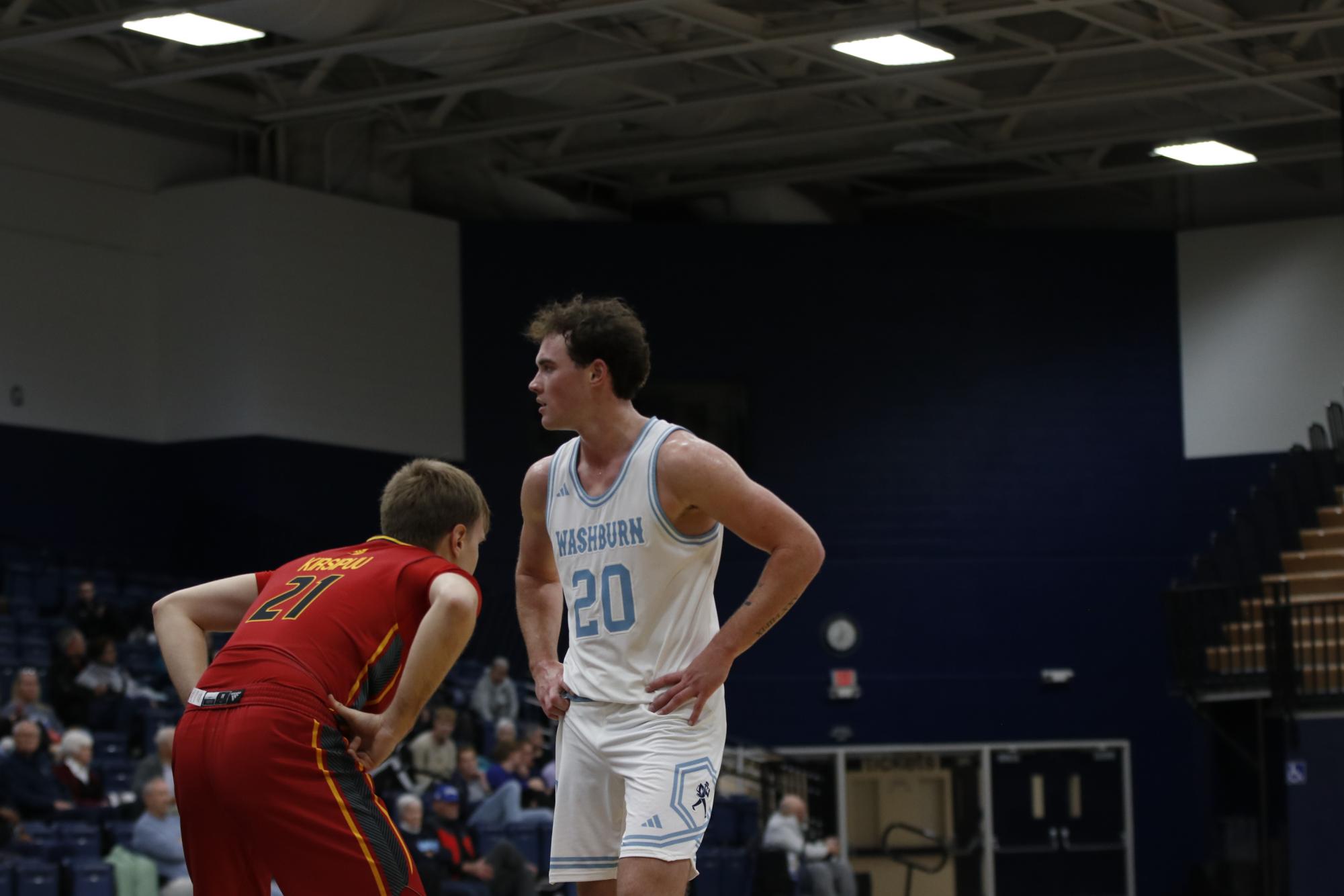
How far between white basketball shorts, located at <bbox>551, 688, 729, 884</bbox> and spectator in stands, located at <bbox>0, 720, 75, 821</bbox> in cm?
790

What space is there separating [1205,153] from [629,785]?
17.2 m

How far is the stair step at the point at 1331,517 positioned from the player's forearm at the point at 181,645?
16898 millimetres

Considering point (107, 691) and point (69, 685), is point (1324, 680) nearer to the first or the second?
point (107, 691)

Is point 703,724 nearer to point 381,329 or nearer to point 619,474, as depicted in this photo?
point 619,474

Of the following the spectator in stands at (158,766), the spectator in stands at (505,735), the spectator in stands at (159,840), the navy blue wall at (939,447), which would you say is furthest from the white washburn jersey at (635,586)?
the navy blue wall at (939,447)

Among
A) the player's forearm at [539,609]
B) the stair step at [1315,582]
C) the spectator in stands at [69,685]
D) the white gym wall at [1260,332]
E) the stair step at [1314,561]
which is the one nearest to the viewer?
the player's forearm at [539,609]

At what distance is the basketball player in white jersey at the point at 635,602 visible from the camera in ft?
15.6

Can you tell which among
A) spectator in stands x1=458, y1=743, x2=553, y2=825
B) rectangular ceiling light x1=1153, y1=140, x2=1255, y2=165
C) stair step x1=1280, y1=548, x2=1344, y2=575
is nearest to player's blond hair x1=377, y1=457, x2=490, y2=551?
spectator in stands x1=458, y1=743, x2=553, y2=825

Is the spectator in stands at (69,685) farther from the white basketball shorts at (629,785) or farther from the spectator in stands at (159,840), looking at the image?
the white basketball shorts at (629,785)

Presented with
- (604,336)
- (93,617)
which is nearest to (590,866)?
(604,336)

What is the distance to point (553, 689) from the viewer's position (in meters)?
5.03

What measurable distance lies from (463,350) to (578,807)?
676 inches

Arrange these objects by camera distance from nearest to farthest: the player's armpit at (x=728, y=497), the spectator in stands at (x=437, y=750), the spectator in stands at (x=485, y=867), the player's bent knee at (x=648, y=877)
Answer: the player's bent knee at (x=648, y=877) < the player's armpit at (x=728, y=497) < the spectator in stands at (x=485, y=867) < the spectator in stands at (x=437, y=750)

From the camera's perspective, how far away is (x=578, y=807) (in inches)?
193
